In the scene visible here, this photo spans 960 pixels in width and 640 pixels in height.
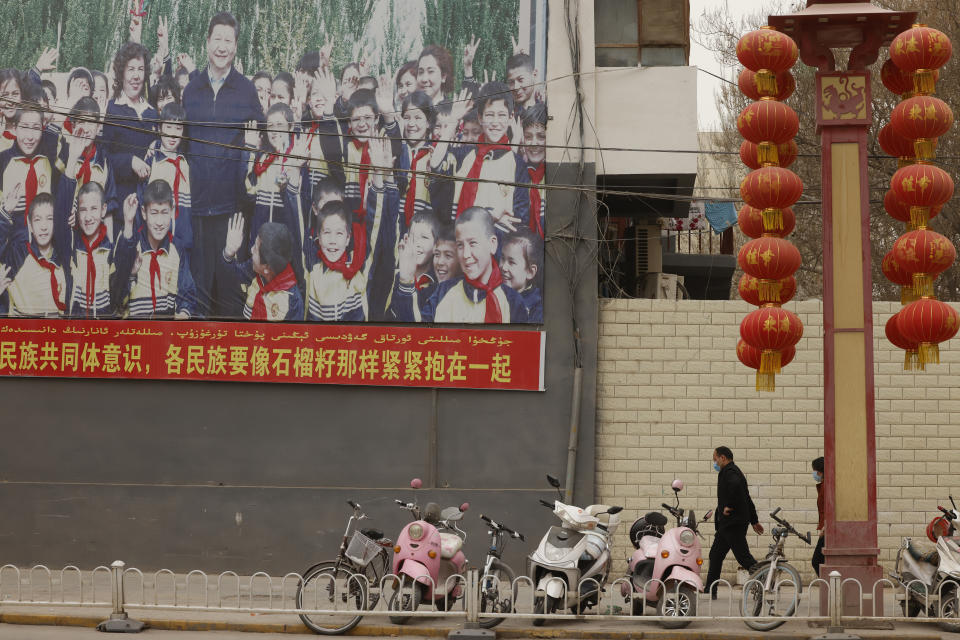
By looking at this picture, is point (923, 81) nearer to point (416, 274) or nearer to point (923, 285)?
point (923, 285)

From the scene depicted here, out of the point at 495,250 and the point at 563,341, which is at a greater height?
the point at 495,250

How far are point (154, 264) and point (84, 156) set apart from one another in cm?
169

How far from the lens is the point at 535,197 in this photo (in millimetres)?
14297

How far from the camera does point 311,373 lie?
14344 millimetres

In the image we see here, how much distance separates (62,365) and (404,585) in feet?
20.9

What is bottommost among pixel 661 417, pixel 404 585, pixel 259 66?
pixel 404 585

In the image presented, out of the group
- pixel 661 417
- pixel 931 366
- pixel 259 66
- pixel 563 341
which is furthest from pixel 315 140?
pixel 931 366

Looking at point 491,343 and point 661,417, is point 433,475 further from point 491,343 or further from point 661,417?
point 661,417

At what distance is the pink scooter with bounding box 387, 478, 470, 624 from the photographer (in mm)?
10562

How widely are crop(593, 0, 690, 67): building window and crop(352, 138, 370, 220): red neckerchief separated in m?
3.21

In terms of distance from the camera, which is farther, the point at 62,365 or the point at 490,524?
the point at 62,365

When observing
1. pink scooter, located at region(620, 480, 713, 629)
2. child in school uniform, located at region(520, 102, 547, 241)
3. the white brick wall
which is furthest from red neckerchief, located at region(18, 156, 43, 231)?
pink scooter, located at region(620, 480, 713, 629)

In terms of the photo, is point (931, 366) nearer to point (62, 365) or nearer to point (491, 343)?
point (491, 343)

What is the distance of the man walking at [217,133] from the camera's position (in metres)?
14.4
